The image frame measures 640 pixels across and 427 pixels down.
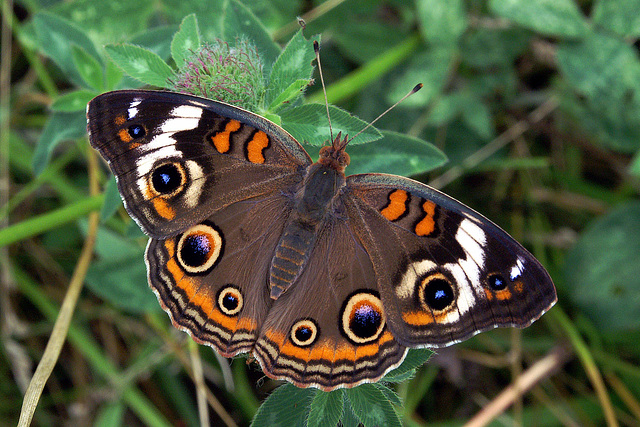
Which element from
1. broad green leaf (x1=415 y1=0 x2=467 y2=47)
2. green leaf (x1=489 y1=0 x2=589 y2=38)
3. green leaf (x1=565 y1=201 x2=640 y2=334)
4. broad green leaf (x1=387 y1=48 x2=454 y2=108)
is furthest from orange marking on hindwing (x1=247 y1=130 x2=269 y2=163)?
green leaf (x1=565 y1=201 x2=640 y2=334)

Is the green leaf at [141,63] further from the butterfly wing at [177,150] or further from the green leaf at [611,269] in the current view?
the green leaf at [611,269]

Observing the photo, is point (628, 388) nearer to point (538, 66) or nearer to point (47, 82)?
point (538, 66)

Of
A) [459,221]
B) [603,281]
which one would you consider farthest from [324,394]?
[603,281]

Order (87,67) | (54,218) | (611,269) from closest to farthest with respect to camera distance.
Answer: (87,67) → (54,218) → (611,269)

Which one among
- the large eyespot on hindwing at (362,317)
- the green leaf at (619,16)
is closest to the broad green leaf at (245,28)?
→ the large eyespot on hindwing at (362,317)

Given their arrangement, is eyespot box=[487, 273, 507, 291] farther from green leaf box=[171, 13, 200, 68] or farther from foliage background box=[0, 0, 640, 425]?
foliage background box=[0, 0, 640, 425]

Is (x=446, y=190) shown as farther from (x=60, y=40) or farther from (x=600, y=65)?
(x=60, y=40)

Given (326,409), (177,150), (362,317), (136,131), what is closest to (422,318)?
(362,317)
